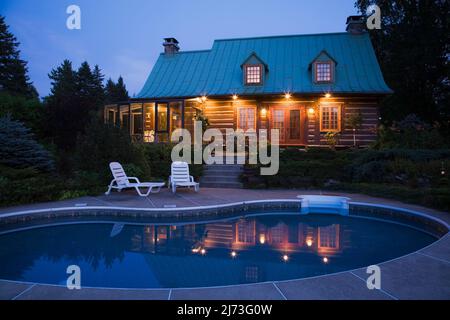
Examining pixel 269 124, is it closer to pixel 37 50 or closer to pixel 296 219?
pixel 296 219

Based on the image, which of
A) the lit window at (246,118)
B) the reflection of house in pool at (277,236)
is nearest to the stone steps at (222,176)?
the lit window at (246,118)

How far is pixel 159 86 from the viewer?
18.4 meters

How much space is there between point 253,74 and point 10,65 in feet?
105

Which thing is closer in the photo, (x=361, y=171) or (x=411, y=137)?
(x=361, y=171)

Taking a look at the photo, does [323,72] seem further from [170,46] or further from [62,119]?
[62,119]

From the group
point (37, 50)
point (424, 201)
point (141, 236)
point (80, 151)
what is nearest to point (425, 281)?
point (141, 236)

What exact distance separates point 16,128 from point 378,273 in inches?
474

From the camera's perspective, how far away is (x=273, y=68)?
57.8ft

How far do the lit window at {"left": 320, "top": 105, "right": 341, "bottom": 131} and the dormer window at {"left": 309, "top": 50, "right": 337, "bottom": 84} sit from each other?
1.46 meters

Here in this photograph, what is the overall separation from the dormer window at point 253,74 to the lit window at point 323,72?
3.14 metres

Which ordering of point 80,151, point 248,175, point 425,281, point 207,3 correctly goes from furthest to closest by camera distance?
point 207,3, point 248,175, point 80,151, point 425,281

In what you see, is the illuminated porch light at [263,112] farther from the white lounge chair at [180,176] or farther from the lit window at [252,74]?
the white lounge chair at [180,176]

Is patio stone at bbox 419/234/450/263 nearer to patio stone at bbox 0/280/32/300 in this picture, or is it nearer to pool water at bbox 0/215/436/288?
pool water at bbox 0/215/436/288

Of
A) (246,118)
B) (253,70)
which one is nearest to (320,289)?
(246,118)
